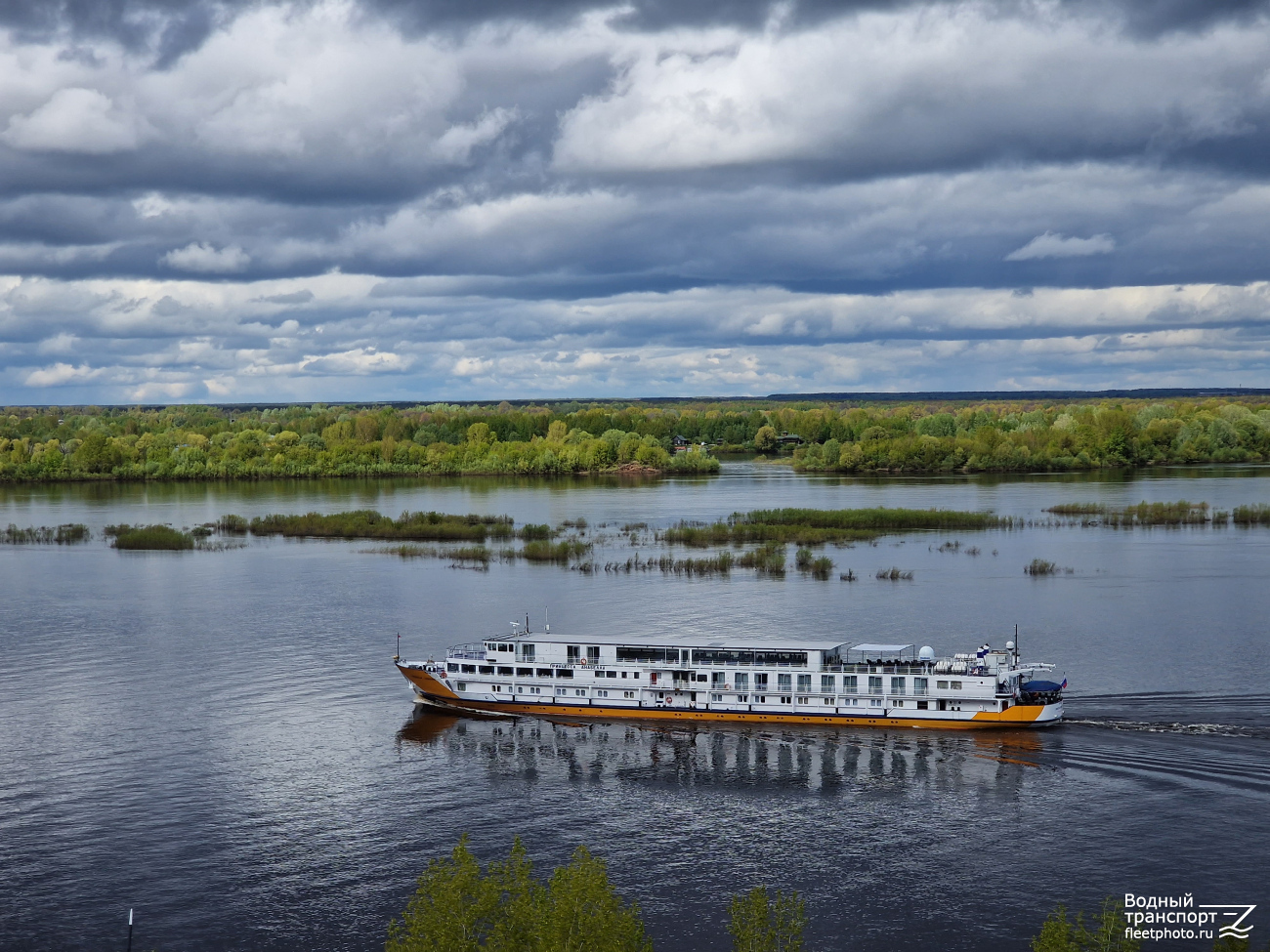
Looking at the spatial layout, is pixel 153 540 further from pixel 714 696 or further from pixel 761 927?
pixel 761 927

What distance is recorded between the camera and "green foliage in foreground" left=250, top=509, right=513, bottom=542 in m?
125

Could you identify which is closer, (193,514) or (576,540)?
(576,540)

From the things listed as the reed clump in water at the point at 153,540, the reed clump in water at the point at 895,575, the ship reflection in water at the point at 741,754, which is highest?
the reed clump in water at the point at 153,540

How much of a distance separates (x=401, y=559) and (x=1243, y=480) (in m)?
131

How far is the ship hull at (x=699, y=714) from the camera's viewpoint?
55.0m

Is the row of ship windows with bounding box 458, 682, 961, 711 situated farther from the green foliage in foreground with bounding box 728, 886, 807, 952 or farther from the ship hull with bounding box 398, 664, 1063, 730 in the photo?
the green foliage in foreground with bounding box 728, 886, 807, 952

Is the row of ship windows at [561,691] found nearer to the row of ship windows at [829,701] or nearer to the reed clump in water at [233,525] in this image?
the row of ship windows at [829,701]

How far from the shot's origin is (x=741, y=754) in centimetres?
5338

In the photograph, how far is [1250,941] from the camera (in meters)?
34.3

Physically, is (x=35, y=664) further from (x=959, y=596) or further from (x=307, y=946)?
(x=959, y=596)

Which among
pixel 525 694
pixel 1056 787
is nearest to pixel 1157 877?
pixel 1056 787

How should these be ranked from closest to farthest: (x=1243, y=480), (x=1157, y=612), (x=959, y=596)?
(x=1157, y=612), (x=959, y=596), (x=1243, y=480)

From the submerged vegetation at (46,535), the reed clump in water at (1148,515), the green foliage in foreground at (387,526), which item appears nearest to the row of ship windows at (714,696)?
the green foliage in foreground at (387,526)

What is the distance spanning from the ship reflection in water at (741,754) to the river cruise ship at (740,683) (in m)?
0.90
